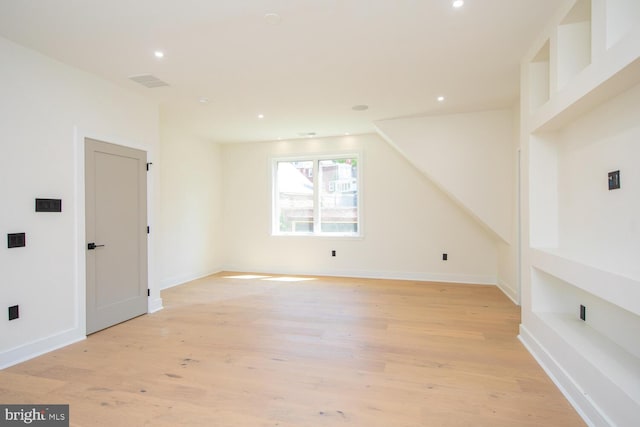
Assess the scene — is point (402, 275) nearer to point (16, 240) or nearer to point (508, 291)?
point (508, 291)

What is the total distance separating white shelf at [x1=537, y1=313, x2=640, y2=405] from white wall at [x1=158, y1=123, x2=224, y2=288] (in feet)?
17.0

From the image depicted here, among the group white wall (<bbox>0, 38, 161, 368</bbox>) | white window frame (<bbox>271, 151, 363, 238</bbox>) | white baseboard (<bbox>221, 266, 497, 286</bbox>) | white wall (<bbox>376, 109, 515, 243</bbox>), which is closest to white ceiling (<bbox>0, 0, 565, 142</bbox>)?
white wall (<bbox>0, 38, 161, 368</bbox>)

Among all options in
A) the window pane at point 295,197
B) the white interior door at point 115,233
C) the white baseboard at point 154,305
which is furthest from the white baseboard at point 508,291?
the white interior door at point 115,233

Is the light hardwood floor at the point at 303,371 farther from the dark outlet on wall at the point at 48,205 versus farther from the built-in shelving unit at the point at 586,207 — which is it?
the dark outlet on wall at the point at 48,205

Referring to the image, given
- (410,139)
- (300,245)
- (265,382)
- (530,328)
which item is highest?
(410,139)

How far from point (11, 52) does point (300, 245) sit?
4.81m

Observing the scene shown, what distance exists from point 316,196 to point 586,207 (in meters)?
4.53

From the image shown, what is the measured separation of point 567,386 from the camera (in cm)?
Answer: 216

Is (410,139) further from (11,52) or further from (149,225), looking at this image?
(11,52)

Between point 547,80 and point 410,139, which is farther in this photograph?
point 410,139

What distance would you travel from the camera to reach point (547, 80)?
2.89 meters

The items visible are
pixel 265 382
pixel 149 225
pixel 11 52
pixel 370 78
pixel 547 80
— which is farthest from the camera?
pixel 149 225

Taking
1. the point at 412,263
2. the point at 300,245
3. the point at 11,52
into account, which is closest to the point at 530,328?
the point at 412,263

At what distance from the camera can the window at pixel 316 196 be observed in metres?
6.21
